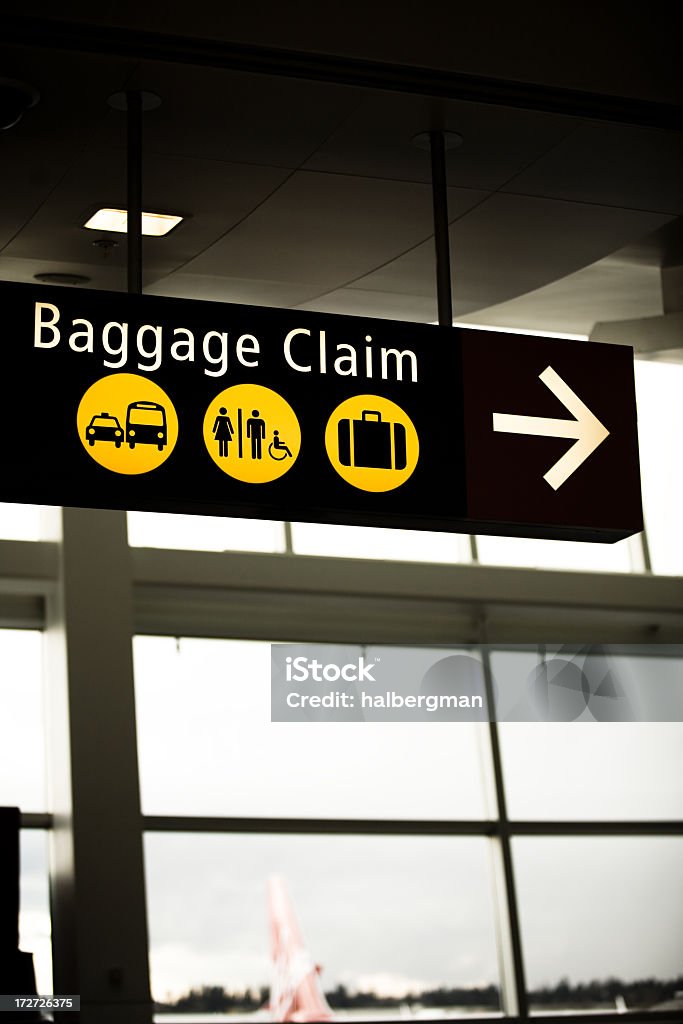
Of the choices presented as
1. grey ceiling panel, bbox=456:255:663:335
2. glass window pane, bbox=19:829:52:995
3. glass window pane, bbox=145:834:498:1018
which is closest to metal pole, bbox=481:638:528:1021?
glass window pane, bbox=145:834:498:1018

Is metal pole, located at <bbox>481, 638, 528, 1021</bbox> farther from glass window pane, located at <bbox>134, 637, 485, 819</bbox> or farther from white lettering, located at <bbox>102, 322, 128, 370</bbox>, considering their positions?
white lettering, located at <bbox>102, 322, 128, 370</bbox>

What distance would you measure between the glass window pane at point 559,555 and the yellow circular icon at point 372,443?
6.38 m

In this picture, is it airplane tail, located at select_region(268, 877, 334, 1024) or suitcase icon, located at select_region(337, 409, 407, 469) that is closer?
suitcase icon, located at select_region(337, 409, 407, 469)

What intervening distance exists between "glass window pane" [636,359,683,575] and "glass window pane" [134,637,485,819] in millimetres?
2302

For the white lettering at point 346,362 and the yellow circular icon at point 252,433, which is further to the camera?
the white lettering at point 346,362

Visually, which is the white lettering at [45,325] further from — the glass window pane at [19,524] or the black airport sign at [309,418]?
the glass window pane at [19,524]

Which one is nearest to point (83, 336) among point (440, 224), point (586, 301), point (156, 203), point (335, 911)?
point (440, 224)

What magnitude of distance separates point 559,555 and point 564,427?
6.64 m

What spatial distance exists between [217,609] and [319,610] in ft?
2.35

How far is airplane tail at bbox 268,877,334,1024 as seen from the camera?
28.0 ft

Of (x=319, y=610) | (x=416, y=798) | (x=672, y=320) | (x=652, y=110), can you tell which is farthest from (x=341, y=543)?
(x=652, y=110)

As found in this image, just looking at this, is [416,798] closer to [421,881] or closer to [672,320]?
[421,881]

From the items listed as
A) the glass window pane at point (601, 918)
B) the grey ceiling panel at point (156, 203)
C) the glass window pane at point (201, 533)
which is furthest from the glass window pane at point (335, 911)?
the grey ceiling panel at point (156, 203)

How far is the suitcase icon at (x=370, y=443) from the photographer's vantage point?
10.8 ft
